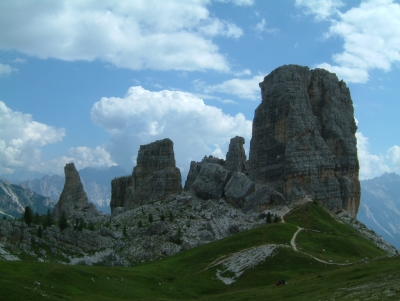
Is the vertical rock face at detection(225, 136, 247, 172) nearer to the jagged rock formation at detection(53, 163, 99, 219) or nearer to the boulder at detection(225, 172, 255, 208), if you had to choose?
the boulder at detection(225, 172, 255, 208)

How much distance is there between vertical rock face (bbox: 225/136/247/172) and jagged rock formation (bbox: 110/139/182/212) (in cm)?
1601

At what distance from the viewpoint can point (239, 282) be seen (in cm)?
6650

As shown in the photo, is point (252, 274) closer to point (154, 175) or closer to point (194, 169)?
point (154, 175)

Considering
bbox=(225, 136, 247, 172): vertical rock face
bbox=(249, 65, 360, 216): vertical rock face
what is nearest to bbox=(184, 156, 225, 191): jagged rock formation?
bbox=(225, 136, 247, 172): vertical rock face

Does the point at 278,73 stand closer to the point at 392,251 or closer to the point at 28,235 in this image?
the point at 392,251

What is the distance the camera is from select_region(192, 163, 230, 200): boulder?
123438mm

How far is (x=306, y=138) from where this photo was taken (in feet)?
394

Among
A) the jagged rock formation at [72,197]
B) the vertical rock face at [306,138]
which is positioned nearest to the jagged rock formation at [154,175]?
the jagged rock formation at [72,197]

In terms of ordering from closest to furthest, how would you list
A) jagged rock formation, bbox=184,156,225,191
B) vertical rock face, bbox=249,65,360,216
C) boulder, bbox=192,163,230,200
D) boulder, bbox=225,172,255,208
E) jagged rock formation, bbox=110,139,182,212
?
1. boulder, bbox=225,172,255,208
2. vertical rock face, bbox=249,65,360,216
3. boulder, bbox=192,163,230,200
4. jagged rock formation, bbox=110,139,182,212
5. jagged rock formation, bbox=184,156,225,191

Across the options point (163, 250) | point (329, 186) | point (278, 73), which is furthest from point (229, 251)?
point (278, 73)

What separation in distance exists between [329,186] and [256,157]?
1928 cm

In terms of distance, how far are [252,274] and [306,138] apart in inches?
2299

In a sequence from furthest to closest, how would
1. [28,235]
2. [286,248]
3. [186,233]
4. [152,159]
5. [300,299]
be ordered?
[152,159]
[186,233]
[286,248]
[28,235]
[300,299]

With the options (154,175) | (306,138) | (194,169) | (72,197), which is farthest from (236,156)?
(72,197)
